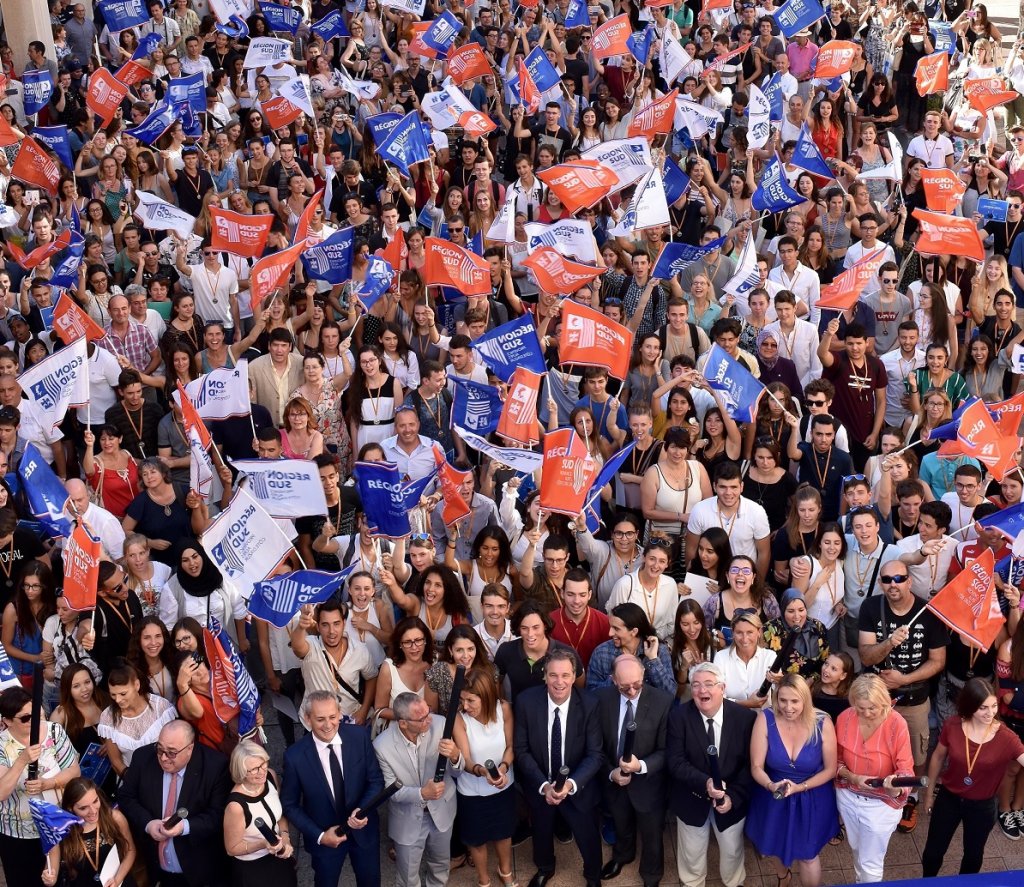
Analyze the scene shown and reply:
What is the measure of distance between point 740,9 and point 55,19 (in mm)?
9906

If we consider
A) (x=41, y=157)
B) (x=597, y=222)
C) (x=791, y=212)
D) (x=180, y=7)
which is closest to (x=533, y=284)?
(x=597, y=222)

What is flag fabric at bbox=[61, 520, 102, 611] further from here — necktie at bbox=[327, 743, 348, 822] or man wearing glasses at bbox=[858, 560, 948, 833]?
man wearing glasses at bbox=[858, 560, 948, 833]

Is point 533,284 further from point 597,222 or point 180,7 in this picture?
point 180,7

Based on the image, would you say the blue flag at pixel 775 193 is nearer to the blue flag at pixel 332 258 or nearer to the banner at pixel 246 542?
the blue flag at pixel 332 258

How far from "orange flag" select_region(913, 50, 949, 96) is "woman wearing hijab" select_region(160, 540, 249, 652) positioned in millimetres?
11480

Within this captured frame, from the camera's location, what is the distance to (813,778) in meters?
8.28

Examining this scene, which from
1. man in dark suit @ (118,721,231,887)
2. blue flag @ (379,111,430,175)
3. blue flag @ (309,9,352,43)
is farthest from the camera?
blue flag @ (309,9,352,43)

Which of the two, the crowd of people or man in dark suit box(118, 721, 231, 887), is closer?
man in dark suit box(118, 721, 231, 887)

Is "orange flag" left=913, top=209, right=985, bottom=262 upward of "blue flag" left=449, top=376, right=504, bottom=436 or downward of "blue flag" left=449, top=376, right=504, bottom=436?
upward

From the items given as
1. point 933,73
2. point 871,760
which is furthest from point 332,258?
point 933,73

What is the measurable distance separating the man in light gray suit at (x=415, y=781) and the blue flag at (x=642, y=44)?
1191 centimetres

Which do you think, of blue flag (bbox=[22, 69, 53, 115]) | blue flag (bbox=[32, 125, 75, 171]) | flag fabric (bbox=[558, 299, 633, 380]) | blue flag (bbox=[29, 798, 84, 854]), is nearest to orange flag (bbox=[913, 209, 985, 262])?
flag fabric (bbox=[558, 299, 633, 380])

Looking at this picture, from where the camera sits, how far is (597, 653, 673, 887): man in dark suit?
27.9ft

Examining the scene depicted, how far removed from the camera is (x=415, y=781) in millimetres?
8461
